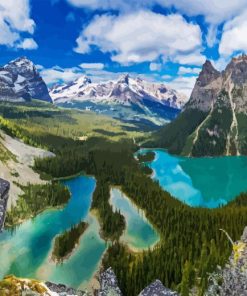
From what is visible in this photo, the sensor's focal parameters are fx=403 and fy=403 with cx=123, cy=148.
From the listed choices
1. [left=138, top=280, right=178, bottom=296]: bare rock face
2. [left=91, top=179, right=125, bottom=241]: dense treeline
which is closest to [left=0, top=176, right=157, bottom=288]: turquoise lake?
[left=91, top=179, right=125, bottom=241]: dense treeline

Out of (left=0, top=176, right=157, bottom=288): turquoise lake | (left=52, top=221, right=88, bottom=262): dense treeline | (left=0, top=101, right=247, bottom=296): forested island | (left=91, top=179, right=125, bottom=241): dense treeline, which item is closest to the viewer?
(left=0, top=101, right=247, bottom=296): forested island

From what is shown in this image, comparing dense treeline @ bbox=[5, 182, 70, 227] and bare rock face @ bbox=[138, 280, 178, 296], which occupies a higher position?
dense treeline @ bbox=[5, 182, 70, 227]

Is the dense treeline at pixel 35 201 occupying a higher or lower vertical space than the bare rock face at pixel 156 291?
higher

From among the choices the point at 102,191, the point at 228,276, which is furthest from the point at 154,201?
the point at 228,276

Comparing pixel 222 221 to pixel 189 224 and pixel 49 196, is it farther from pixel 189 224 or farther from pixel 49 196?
pixel 49 196

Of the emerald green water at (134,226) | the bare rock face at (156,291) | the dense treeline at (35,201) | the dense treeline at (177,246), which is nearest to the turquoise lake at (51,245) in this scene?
the emerald green water at (134,226)

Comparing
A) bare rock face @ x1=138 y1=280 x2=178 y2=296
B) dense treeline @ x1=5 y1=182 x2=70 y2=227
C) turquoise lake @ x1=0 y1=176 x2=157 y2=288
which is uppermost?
dense treeline @ x1=5 y1=182 x2=70 y2=227

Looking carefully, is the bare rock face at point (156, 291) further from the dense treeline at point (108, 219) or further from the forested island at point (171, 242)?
the dense treeline at point (108, 219)

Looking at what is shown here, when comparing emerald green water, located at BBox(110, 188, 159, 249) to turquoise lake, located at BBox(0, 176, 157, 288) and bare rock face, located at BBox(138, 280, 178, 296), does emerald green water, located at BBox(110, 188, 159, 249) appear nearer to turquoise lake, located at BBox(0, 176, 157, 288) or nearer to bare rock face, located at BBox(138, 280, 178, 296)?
turquoise lake, located at BBox(0, 176, 157, 288)

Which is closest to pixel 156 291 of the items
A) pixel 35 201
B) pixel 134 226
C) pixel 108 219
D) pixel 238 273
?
pixel 238 273
